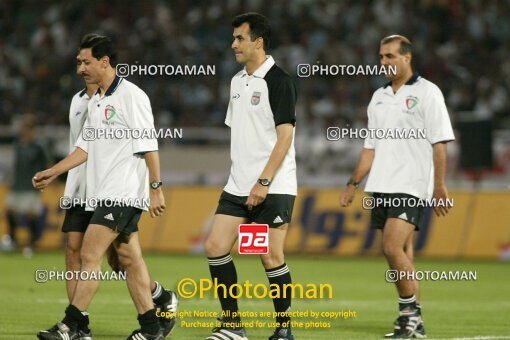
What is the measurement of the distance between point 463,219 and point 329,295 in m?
6.96

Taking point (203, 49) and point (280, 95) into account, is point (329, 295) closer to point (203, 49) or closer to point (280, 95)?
point (280, 95)

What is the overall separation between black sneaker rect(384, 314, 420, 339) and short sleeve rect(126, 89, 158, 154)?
9.45 ft

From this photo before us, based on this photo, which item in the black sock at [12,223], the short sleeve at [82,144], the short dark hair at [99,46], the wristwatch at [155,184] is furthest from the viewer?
the black sock at [12,223]

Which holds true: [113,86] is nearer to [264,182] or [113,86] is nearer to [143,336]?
[264,182]

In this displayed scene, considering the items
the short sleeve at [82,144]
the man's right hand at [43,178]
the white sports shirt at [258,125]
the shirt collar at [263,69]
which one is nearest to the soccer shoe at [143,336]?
the white sports shirt at [258,125]

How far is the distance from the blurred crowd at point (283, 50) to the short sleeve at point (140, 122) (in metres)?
14.1

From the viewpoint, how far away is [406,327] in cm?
1053

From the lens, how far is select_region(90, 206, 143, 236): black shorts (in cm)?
948

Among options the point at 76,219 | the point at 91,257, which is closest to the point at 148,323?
the point at 91,257

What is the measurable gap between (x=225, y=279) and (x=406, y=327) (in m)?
1.89

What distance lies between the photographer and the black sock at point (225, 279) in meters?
9.70

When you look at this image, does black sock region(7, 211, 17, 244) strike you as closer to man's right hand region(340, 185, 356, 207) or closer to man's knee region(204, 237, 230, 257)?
man's right hand region(340, 185, 356, 207)

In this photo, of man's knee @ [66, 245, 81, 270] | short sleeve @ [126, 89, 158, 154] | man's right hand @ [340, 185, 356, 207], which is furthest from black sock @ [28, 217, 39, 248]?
short sleeve @ [126, 89, 158, 154]

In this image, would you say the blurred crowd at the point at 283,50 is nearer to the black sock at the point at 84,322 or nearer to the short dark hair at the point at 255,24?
the short dark hair at the point at 255,24
